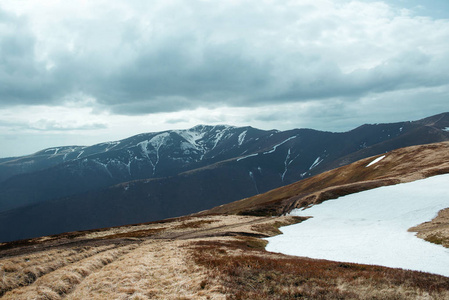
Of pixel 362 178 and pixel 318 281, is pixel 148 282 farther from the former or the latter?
pixel 362 178

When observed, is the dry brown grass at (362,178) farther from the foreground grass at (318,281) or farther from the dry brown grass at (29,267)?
the foreground grass at (318,281)

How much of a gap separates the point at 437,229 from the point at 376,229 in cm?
973

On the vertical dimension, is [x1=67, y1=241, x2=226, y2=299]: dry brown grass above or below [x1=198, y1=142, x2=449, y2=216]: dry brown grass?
above

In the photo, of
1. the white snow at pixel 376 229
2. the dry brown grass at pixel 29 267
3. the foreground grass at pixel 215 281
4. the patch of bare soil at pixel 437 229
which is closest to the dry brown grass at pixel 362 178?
the white snow at pixel 376 229

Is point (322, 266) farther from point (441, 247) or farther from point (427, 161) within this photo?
point (427, 161)

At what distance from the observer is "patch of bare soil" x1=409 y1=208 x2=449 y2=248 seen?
30.2 metres

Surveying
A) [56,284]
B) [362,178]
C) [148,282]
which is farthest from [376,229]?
[362,178]

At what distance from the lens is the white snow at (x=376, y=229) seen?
2803 centimetres

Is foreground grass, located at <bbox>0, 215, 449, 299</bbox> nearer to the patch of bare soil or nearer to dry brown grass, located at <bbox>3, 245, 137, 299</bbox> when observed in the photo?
dry brown grass, located at <bbox>3, 245, 137, 299</bbox>

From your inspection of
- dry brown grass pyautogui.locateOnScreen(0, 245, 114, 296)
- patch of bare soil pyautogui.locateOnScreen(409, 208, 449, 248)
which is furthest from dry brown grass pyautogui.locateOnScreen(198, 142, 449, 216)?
dry brown grass pyautogui.locateOnScreen(0, 245, 114, 296)

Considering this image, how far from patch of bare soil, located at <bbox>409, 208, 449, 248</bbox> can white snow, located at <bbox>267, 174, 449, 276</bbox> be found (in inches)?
36.1

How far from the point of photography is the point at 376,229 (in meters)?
42.9

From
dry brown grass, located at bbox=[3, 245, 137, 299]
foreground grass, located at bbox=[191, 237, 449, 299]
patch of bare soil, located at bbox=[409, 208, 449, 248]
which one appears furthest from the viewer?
patch of bare soil, located at bbox=[409, 208, 449, 248]

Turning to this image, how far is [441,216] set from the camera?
137ft
